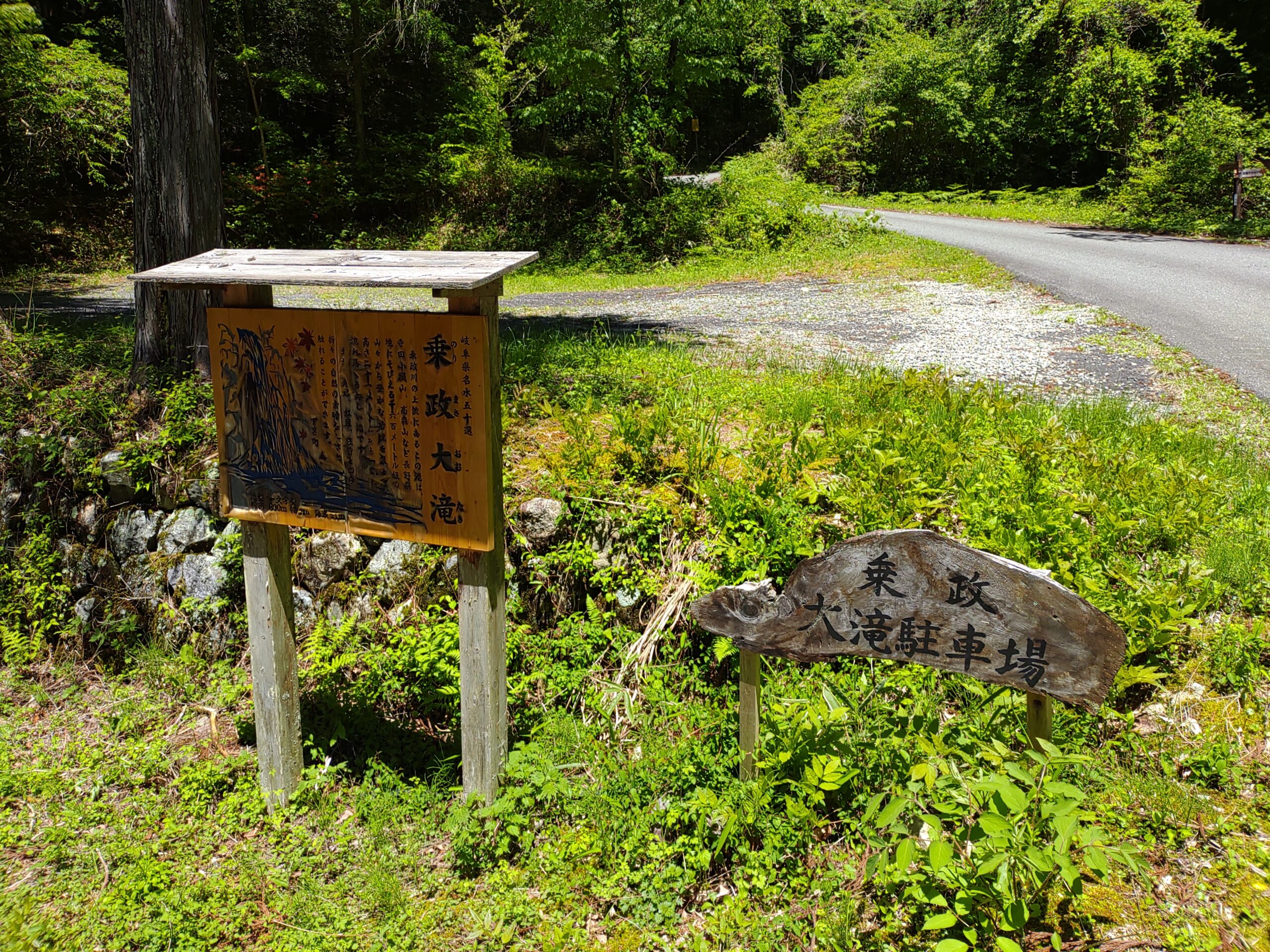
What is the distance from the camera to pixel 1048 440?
4.56 meters

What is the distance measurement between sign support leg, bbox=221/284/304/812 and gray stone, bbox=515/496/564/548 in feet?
3.90

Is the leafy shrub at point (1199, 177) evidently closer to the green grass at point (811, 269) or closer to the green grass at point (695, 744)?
the green grass at point (811, 269)

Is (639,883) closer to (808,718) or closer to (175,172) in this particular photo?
(808,718)

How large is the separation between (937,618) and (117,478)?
496cm

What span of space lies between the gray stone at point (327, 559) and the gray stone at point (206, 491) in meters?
0.75

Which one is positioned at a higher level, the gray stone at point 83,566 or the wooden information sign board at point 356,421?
the wooden information sign board at point 356,421

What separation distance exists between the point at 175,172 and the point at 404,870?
15.0 feet

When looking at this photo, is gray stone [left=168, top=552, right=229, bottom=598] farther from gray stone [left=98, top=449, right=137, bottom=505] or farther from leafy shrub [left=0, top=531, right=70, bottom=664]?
leafy shrub [left=0, top=531, right=70, bottom=664]

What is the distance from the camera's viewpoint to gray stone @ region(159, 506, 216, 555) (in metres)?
5.10

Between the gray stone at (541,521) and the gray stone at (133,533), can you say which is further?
the gray stone at (133,533)

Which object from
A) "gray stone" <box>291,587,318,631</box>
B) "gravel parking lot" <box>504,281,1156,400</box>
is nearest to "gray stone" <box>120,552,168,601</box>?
"gray stone" <box>291,587,318,631</box>

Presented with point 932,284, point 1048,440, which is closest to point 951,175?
point 932,284

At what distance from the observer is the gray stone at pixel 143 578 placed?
507 cm

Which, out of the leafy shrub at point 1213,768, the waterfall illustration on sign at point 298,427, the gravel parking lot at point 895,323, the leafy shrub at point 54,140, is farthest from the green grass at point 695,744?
the leafy shrub at point 54,140
